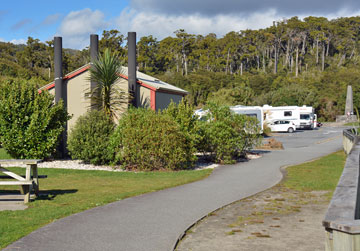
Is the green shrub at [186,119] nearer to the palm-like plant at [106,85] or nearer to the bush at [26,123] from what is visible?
the palm-like plant at [106,85]

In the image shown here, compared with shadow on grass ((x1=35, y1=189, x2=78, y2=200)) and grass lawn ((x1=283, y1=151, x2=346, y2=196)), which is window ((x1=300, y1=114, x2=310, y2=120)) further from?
shadow on grass ((x1=35, y1=189, x2=78, y2=200))

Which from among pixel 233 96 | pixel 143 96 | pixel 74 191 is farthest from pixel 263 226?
pixel 233 96

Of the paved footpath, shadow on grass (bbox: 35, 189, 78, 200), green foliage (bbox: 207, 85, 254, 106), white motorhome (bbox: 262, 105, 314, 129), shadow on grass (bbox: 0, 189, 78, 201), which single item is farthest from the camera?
green foliage (bbox: 207, 85, 254, 106)

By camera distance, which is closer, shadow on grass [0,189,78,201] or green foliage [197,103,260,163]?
shadow on grass [0,189,78,201]

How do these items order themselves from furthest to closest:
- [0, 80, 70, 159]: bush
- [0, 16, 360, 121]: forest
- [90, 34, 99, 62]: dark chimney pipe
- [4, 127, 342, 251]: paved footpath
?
[0, 16, 360, 121]: forest, [90, 34, 99, 62]: dark chimney pipe, [0, 80, 70, 159]: bush, [4, 127, 342, 251]: paved footpath

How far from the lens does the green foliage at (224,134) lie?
16.5 metres

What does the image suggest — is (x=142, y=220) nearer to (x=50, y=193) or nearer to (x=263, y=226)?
(x=263, y=226)

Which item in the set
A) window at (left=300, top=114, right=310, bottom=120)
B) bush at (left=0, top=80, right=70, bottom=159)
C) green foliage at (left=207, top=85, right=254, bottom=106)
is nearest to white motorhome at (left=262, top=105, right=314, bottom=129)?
window at (left=300, top=114, right=310, bottom=120)

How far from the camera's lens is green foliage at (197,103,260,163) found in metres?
16.5

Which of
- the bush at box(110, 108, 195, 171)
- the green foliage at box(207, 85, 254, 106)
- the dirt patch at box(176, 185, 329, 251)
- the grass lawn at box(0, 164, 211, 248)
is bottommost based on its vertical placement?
the dirt patch at box(176, 185, 329, 251)

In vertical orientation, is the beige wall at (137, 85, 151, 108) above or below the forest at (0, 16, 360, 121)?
below

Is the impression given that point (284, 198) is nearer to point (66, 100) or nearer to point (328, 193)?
point (328, 193)

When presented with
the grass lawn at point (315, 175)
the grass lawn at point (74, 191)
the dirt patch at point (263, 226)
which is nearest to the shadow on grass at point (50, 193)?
the grass lawn at point (74, 191)

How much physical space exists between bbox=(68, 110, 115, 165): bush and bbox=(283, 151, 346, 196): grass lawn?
248 inches
